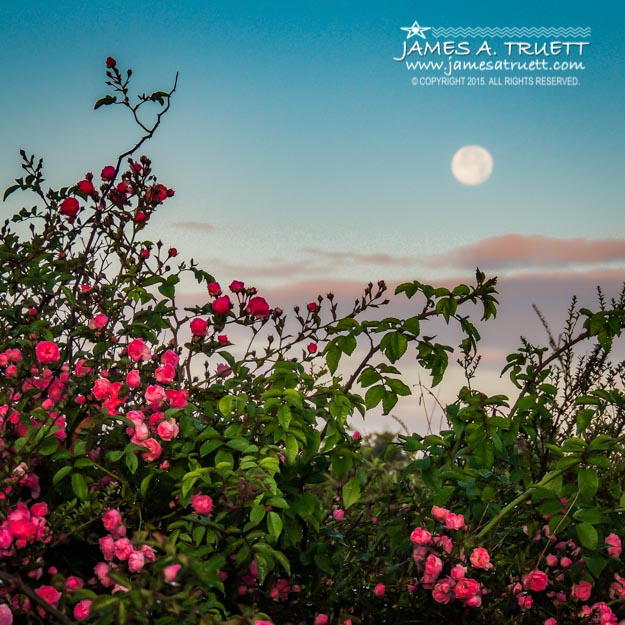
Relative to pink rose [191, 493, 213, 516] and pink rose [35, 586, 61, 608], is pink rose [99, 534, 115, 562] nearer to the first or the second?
pink rose [35, 586, 61, 608]

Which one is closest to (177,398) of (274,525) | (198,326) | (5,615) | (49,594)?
(198,326)

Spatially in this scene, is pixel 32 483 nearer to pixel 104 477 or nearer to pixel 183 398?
pixel 104 477

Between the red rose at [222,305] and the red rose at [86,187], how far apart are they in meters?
0.89

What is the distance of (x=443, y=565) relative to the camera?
3637 mm

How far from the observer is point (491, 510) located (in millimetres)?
3859

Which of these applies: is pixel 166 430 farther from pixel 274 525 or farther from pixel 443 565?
pixel 443 565

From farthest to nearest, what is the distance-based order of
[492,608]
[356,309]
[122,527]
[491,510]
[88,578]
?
[356,309] < [491,510] < [492,608] < [88,578] < [122,527]

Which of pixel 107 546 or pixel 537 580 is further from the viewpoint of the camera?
pixel 537 580

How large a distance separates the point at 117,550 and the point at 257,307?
124 centimetres

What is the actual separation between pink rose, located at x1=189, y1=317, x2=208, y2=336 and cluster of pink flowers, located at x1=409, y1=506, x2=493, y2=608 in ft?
3.97

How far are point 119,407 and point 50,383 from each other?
0.94 feet

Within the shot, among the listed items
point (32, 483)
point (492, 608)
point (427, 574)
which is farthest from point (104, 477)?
point (492, 608)

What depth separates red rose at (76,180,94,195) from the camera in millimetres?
4055

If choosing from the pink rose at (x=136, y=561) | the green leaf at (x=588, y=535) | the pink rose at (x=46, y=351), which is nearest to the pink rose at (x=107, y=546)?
the pink rose at (x=136, y=561)
